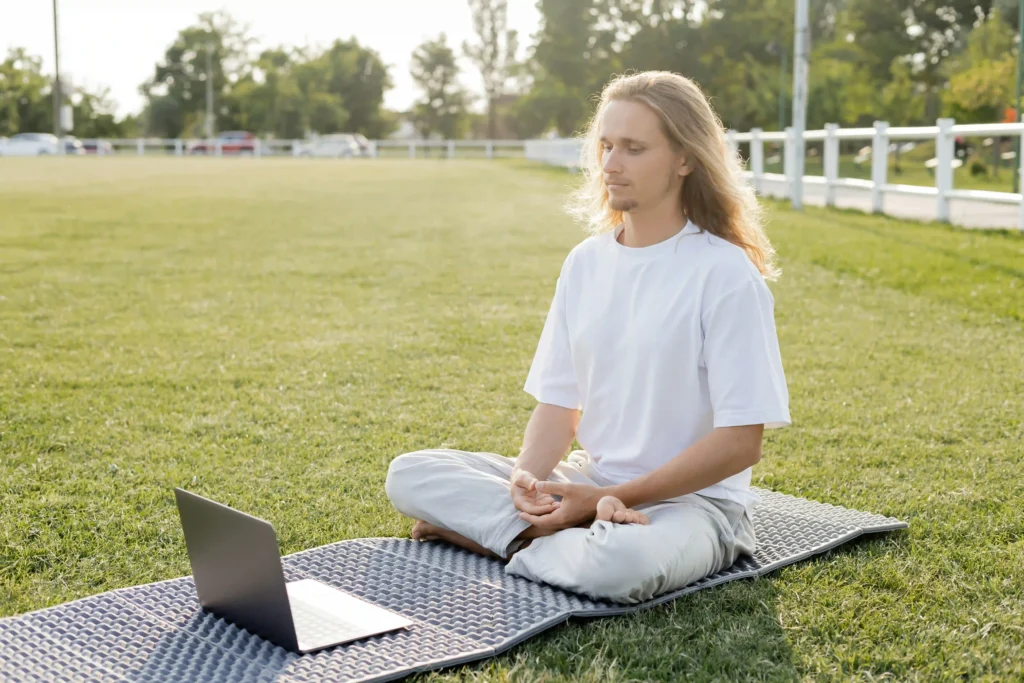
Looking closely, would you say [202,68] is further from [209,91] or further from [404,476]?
[404,476]

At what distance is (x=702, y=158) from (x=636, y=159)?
0.18m

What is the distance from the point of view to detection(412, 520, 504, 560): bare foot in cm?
344

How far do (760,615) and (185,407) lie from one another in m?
3.30

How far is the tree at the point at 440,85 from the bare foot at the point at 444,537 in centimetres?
7885

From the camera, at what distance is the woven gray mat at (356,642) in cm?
264

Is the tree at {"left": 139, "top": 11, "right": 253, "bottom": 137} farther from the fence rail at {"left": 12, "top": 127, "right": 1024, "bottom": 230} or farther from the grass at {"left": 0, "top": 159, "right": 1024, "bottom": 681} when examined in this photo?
the grass at {"left": 0, "top": 159, "right": 1024, "bottom": 681}

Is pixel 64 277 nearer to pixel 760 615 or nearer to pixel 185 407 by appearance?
pixel 185 407

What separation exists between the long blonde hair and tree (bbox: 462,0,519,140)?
7284cm

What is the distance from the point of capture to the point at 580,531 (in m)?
3.12

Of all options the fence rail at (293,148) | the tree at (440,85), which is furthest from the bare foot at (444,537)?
the tree at (440,85)

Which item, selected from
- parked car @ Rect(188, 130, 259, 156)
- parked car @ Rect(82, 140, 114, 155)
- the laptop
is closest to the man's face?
the laptop

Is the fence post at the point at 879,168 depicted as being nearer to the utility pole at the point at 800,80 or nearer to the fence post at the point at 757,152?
the utility pole at the point at 800,80

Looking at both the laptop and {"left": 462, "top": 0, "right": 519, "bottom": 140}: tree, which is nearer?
the laptop

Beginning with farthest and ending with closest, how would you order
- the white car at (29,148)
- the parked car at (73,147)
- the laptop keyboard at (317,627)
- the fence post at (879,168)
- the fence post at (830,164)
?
the parked car at (73,147) < the white car at (29,148) < the fence post at (830,164) < the fence post at (879,168) < the laptop keyboard at (317,627)
